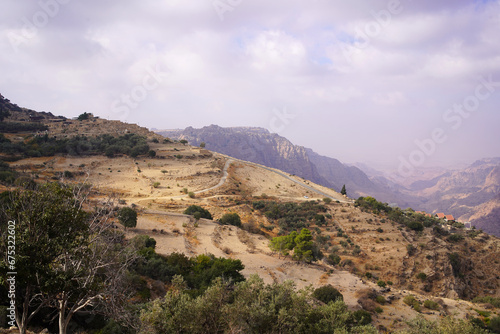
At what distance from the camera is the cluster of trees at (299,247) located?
26.4 meters

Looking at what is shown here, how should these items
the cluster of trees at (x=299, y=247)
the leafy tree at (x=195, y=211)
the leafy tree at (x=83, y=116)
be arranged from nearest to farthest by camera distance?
the cluster of trees at (x=299, y=247), the leafy tree at (x=195, y=211), the leafy tree at (x=83, y=116)

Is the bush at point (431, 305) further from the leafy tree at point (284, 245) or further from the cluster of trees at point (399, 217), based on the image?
the cluster of trees at point (399, 217)

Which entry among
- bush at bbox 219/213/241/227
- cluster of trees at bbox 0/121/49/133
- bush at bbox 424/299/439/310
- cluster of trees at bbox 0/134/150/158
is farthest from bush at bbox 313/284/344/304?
cluster of trees at bbox 0/121/49/133

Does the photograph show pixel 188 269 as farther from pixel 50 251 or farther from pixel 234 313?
pixel 50 251

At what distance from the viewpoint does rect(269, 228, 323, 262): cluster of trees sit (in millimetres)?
26391

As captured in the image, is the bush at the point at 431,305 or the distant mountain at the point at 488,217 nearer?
the bush at the point at 431,305

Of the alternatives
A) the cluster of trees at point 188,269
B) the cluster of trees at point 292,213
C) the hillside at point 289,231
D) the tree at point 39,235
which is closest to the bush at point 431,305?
the hillside at point 289,231

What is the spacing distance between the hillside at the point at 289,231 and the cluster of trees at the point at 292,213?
0.18m

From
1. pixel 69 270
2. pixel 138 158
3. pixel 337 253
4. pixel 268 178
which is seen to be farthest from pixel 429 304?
pixel 138 158

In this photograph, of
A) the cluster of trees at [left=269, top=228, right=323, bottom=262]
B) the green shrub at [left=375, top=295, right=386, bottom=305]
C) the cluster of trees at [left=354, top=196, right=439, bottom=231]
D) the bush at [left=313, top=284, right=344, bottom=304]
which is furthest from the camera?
the cluster of trees at [left=354, top=196, right=439, bottom=231]

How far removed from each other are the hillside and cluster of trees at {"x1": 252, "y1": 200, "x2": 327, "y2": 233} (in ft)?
0.60

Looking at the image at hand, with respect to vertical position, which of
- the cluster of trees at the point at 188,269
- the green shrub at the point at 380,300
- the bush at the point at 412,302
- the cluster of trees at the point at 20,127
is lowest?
the green shrub at the point at 380,300
